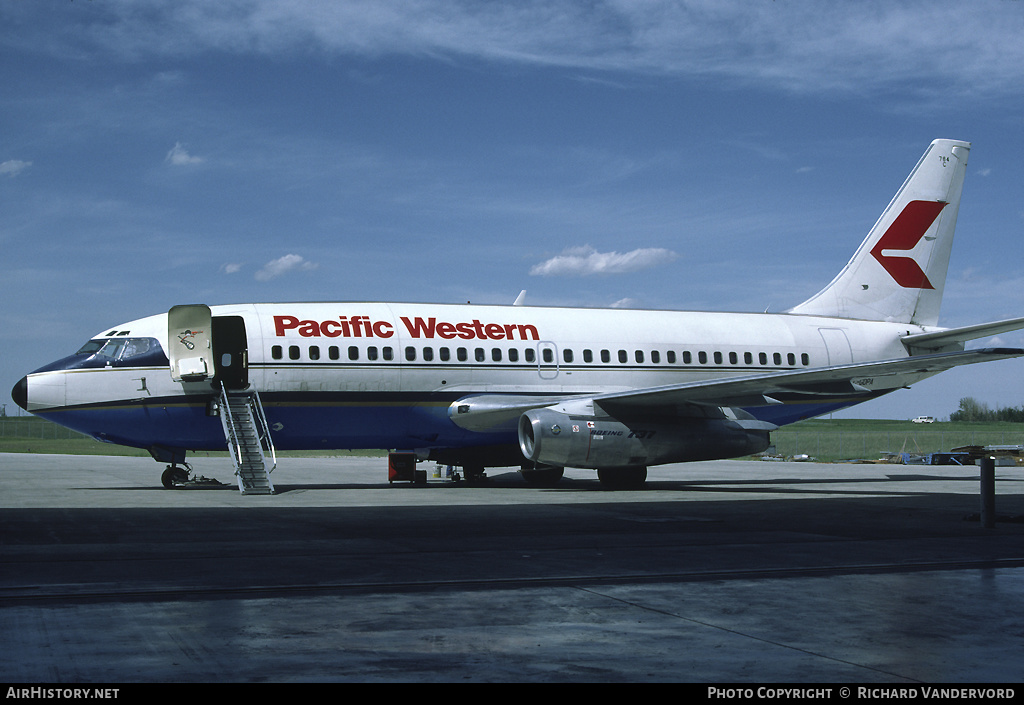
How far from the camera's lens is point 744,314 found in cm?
2741

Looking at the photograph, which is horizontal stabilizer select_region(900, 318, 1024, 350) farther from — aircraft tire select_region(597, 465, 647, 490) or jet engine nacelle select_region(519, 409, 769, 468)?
aircraft tire select_region(597, 465, 647, 490)

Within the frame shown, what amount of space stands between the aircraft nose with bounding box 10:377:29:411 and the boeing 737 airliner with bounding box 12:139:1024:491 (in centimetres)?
5

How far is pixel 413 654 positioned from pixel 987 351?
15.9 metres

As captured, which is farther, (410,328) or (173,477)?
(410,328)

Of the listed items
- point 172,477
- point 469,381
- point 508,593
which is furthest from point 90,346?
point 508,593

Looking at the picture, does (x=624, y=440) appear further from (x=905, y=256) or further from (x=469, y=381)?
(x=905, y=256)

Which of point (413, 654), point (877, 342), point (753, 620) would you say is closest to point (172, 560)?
point (413, 654)

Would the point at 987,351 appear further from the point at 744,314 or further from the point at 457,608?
the point at 457,608

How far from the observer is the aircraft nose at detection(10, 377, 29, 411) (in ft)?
68.7

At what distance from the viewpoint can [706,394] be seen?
21266mm

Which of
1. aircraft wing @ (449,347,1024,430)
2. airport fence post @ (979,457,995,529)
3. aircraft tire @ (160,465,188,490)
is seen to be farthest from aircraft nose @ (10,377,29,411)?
airport fence post @ (979,457,995,529)

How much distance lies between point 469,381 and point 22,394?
961cm

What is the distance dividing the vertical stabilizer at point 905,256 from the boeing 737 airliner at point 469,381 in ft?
6.42

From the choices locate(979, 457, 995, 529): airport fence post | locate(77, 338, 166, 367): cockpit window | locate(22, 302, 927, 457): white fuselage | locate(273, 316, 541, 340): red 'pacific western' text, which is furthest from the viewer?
locate(273, 316, 541, 340): red 'pacific western' text
